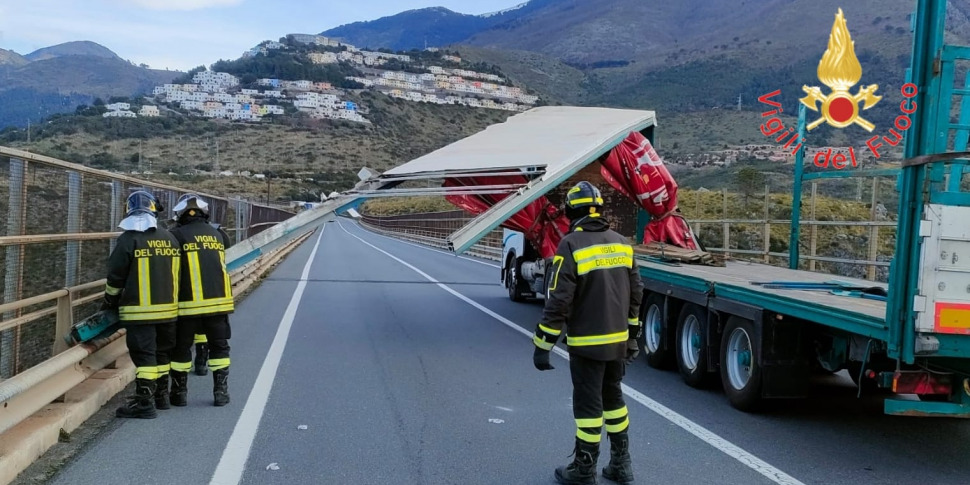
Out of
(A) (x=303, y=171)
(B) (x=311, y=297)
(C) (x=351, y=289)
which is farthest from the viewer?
(A) (x=303, y=171)

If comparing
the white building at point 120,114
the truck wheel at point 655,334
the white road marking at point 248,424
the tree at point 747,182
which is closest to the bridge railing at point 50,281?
the white road marking at point 248,424

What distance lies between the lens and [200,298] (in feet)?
22.8

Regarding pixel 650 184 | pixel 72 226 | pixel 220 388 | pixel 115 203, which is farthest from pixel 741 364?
pixel 115 203

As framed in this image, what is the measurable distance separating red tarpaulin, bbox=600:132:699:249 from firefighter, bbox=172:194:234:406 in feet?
23.3

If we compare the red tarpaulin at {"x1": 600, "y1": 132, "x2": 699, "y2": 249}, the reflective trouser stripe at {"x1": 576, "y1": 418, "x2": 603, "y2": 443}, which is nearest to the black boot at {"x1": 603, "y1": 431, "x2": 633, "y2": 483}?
the reflective trouser stripe at {"x1": 576, "y1": 418, "x2": 603, "y2": 443}

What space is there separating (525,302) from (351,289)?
447 centimetres

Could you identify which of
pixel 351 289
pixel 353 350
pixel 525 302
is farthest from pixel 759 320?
pixel 351 289

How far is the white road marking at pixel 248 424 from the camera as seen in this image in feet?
17.0

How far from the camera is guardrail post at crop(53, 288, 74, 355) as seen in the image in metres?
6.96

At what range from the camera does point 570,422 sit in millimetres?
6770

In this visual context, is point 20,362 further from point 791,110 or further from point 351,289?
point 791,110

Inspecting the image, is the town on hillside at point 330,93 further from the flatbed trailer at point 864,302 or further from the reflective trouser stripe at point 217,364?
the reflective trouser stripe at point 217,364

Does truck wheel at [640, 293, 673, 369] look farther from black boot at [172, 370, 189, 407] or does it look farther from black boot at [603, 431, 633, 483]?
black boot at [172, 370, 189, 407]

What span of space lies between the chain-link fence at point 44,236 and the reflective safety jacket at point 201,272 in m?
1.11
